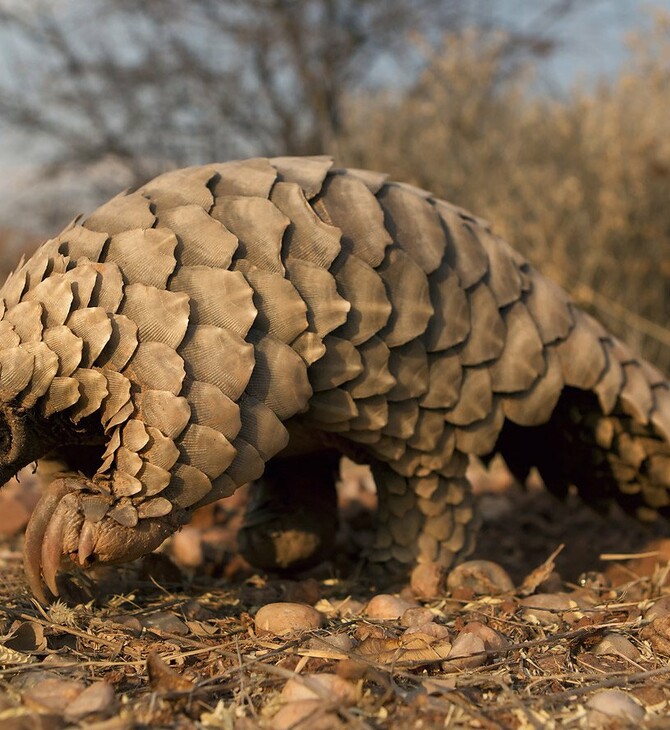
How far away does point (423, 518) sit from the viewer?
2703mm

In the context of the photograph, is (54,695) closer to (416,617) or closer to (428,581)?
(416,617)

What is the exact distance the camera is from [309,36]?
1136 centimetres

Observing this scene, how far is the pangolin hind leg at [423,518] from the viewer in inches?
105

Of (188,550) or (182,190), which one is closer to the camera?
(182,190)

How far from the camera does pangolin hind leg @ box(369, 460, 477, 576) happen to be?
2.67 m

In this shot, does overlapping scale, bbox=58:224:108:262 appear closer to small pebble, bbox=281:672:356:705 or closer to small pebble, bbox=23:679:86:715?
small pebble, bbox=23:679:86:715

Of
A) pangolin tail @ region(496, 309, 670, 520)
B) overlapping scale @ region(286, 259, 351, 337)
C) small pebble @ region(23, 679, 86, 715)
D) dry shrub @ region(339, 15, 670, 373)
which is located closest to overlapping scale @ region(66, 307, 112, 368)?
Result: overlapping scale @ region(286, 259, 351, 337)

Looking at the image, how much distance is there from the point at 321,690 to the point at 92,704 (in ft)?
1.35

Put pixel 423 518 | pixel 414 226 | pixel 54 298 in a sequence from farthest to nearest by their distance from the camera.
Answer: pixel 423 518, pixel 414 226, pixel 54 298

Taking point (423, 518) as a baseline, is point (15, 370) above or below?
above

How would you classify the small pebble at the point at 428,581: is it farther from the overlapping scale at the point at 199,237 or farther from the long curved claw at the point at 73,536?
the overlapping scale at the point at 199,237

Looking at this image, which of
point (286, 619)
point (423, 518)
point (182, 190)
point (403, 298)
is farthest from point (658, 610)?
point (182, 190)

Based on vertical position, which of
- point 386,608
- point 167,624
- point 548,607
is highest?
point 167,624

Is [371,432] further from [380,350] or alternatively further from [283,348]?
[283,348]
